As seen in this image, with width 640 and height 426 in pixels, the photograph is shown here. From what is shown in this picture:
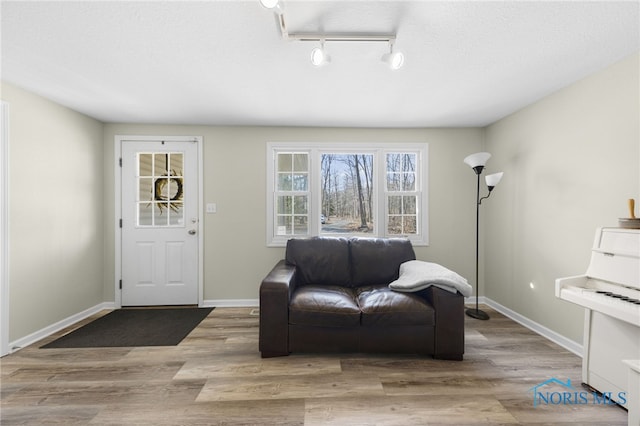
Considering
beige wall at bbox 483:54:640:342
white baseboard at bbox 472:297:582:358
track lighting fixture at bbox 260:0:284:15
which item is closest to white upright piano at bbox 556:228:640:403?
beige wall at bbox 483:54:640:342

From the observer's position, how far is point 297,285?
295 centimetres

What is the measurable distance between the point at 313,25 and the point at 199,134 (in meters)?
2.42

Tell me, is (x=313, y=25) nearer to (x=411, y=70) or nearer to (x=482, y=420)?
(x=411, y=70)

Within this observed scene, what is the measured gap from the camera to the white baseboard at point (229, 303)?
356 cm

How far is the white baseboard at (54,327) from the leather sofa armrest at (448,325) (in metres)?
3.64

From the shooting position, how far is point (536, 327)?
2.82 metres

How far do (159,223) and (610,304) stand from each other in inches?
167

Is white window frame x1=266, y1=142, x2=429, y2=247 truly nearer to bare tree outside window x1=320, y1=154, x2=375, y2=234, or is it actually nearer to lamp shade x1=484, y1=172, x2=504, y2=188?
bare tree outside window x1=320, y1=154, x2=375, y2=234

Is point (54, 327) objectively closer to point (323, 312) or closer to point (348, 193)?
point (323, 312)

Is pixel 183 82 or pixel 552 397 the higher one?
pixel 183 82

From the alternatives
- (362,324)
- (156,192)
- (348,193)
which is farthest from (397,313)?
(156,192)

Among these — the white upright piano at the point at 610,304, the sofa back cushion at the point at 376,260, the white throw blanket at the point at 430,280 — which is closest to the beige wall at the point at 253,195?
the sofa back cushion at the point at 376,260

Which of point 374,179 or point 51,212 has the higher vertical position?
point 374,179

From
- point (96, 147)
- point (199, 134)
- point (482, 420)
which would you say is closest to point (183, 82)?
point (199, 134)
